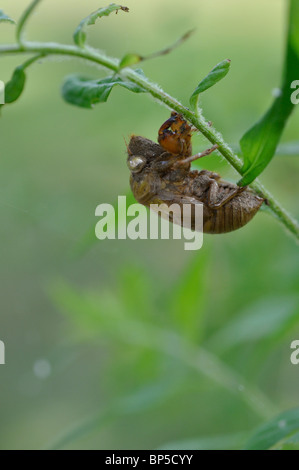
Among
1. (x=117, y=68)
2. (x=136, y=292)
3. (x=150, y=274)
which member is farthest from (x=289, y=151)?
(x=150, y=274)

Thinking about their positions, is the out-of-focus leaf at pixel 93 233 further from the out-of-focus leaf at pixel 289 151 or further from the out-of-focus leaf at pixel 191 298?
the out-of-focus leaf at pixel 191 298

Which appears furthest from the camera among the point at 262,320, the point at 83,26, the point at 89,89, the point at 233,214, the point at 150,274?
the point at 150,274

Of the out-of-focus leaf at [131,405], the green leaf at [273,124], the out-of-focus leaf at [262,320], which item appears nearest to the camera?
the green leaf at [273,124]

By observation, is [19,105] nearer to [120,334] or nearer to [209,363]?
[120,334]

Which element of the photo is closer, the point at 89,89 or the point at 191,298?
the point at 89,89

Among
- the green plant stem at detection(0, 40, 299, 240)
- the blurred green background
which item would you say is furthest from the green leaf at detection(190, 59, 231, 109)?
the blurred green background

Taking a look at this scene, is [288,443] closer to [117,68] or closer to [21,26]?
[117,68]

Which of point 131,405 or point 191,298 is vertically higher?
point 191,298

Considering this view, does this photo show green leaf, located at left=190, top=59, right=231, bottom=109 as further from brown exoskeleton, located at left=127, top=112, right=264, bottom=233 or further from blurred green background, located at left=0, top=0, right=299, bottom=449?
brown exoskeleton, located at left=127, top=112, right=264, bottom=233

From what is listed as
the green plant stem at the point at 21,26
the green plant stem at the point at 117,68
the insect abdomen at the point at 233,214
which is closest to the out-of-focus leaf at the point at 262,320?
the insect abdomen at the point at 233,214
